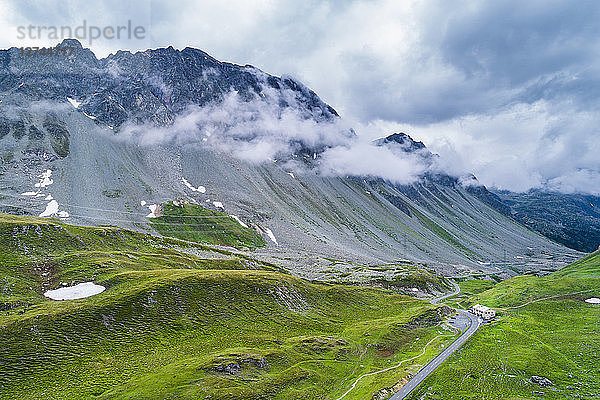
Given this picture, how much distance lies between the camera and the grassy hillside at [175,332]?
5550cm

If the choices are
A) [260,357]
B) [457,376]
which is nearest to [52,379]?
[260,357]

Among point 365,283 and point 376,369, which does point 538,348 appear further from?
point 365,283

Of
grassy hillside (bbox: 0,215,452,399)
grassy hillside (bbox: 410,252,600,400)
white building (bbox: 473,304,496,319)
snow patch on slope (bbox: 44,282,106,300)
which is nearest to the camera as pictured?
grassy hillside (bbox: 0,215,452,399)

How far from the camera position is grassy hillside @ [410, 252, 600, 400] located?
6369 centimetres

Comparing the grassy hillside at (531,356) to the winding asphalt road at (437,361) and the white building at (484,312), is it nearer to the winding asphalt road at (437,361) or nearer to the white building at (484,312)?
the winding asphalt road at (437,361)

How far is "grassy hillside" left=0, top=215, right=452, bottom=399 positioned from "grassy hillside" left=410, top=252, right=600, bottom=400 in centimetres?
932

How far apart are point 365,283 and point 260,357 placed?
115189 mm

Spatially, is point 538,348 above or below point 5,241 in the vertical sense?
below

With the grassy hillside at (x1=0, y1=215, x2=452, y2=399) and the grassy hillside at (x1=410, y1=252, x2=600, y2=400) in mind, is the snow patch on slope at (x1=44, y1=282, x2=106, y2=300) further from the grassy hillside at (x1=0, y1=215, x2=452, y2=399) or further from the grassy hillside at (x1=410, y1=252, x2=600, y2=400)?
the grassy hillside at (x1=410, y1=252, x2=600, y2=400)

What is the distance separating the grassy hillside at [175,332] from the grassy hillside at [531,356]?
→ 30.6 ft

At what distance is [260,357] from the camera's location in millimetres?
67750

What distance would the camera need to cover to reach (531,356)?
260ft

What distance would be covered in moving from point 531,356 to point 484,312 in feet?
171

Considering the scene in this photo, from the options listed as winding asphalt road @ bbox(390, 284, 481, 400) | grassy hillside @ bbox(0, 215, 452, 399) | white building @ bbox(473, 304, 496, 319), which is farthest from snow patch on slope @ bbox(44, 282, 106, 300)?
white building @ bbox(473, 304, 496, 319)
